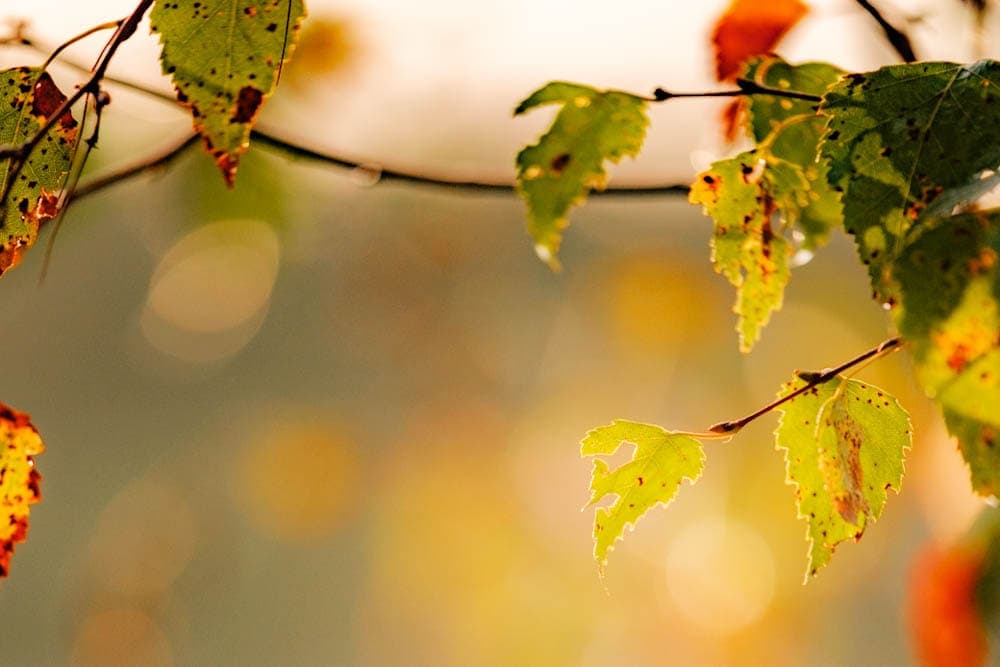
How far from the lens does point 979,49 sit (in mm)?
610

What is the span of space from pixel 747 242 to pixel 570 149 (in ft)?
0.39

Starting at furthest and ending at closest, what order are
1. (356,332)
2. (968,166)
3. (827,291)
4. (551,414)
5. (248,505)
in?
1. (356,332)
2. (248,505)
3. (551,414)
4. (827,291)
5. (968,166)

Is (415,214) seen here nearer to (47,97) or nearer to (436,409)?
(436,409)

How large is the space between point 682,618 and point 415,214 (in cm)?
232

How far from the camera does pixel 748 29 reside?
671 millimetres

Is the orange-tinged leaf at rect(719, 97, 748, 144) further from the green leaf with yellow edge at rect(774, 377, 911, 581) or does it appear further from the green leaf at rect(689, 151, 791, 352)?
the green leaf with yellow edge at rect(774, 377, 911, 581)

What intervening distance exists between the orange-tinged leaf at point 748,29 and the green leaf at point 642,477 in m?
0.33

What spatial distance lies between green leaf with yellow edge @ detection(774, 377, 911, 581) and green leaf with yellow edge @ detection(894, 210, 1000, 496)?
0.42ft

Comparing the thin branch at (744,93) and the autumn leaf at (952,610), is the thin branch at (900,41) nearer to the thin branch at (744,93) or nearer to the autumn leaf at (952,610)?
the thin branch at (744,93)

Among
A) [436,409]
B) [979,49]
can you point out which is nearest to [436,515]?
[436,409]

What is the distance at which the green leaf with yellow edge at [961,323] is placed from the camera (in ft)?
Answer: 0.87

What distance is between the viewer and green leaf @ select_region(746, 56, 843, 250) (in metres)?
0.48

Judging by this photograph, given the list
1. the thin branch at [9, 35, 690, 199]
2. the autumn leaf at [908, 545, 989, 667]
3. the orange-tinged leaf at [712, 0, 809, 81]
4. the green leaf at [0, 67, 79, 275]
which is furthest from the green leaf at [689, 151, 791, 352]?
the autumn leaf at [908, 545, 989, 667]

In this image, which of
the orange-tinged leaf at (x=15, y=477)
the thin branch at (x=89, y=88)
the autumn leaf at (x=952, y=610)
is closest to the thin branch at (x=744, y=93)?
the thin branch at (x=89, y=88)
